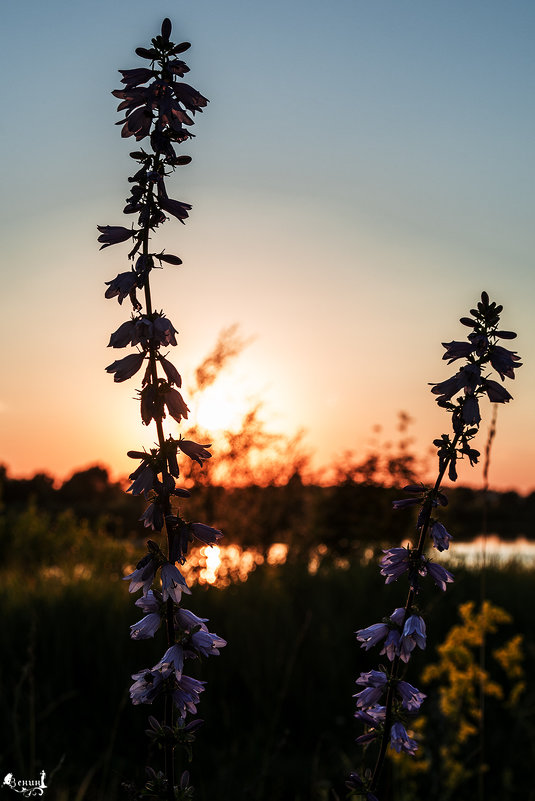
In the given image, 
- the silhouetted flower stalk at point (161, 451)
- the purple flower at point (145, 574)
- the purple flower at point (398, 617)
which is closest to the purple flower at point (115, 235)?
the silhouetted flower stalk at point (161, 451)

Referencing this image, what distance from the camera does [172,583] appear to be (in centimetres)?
154

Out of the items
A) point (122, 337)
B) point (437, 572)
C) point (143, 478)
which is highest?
point (122, 337)

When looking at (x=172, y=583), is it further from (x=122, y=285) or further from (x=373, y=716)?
(x=122, y=285)

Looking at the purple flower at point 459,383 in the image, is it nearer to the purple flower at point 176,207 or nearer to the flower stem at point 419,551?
the flower stem at point 419,551

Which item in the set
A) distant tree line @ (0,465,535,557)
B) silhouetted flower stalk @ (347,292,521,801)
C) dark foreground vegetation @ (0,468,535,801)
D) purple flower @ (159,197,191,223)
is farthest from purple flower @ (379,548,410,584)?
distant tree line @ (0,465,535,557)

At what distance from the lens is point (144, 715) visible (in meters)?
6.84

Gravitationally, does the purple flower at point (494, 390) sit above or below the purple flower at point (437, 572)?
above

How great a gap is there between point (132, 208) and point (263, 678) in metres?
6.48

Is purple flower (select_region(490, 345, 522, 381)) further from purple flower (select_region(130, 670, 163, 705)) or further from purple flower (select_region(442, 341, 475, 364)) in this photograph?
purple flower (select_region(130, 670, 163, 705))

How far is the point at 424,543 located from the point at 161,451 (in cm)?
59

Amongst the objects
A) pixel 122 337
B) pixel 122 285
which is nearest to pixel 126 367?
pixel 122 337

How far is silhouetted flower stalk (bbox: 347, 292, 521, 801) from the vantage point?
5.11ft

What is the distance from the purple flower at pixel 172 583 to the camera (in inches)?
60.1

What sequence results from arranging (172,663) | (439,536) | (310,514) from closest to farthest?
(172,663)
(439,536)
(310,514)
